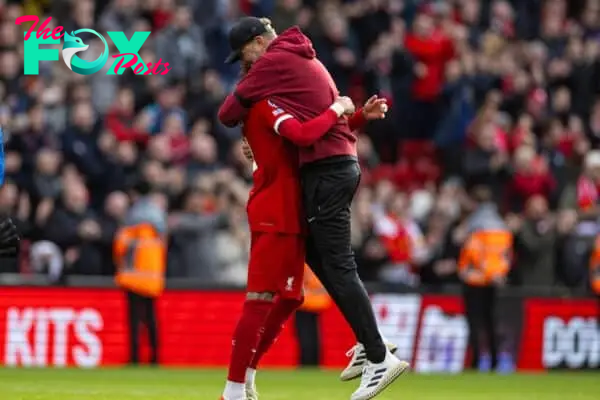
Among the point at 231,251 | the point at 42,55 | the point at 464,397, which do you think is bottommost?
the point at 464,397

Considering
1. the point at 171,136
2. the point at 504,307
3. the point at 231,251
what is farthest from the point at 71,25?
the point at 504,307

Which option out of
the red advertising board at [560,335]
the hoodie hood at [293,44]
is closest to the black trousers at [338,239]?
the hoodie hood at [293,44]

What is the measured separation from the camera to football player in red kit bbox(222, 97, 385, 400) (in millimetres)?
10781

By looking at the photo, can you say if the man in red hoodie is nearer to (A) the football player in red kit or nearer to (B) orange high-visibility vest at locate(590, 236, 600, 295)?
(A) the football player in red kit

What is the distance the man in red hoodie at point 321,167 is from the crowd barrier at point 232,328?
9.11m

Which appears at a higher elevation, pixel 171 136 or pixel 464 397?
pixel 171 136

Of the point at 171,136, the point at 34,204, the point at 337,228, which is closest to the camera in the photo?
the point at 337,228

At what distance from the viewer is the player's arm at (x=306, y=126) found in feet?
35.2

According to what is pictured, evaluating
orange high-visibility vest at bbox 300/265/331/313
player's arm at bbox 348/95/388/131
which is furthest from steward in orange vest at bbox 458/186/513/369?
player's arm at bbox 348/95/388/131

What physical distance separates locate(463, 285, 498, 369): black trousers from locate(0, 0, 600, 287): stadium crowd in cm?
111

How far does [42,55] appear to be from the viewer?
22094 mm

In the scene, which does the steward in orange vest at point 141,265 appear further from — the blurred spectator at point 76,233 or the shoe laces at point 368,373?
the shoe laces at point 368,373

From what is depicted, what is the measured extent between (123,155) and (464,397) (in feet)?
26.6

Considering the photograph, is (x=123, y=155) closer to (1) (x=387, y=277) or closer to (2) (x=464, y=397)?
(1) (x=387, y=277)
